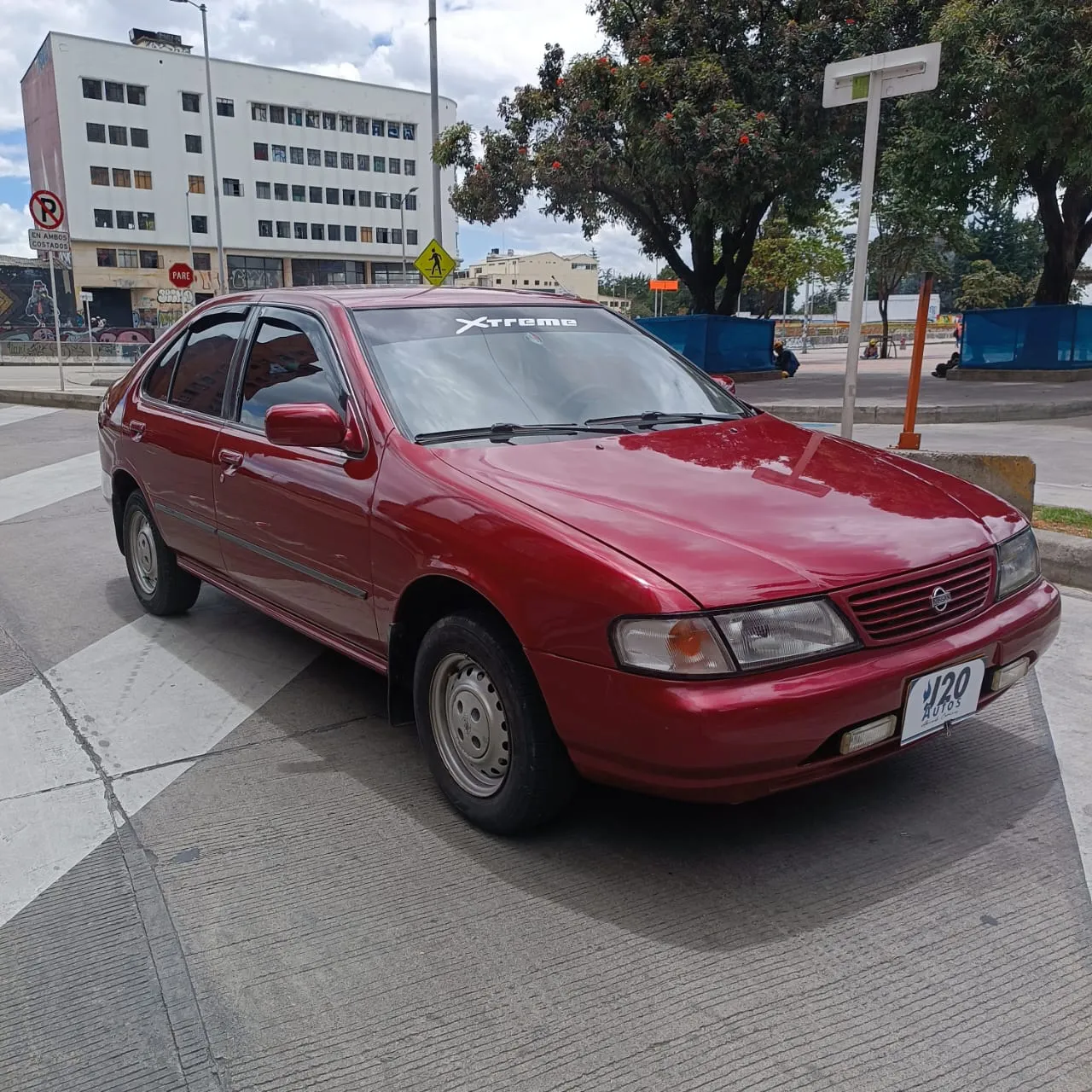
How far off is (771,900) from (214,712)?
93.4 inches

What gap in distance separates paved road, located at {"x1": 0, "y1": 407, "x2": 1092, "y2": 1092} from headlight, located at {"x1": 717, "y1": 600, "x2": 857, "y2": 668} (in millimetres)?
701

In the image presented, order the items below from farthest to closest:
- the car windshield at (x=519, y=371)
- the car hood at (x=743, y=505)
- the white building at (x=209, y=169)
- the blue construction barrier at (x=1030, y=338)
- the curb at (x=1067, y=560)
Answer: the white building at (x=209, y=169)
the blue construction barrier at (x=1030, y=338)
the curb at (x=1067, y=560)
the car windshield at (x=519, y=371)
the car hood at (x=743, y=505)

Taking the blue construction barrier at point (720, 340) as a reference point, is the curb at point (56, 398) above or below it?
below

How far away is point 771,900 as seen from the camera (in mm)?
2682

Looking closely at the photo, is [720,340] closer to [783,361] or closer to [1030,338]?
[783,361]

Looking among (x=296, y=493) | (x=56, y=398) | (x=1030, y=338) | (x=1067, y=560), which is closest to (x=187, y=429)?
(x=296, y=493)

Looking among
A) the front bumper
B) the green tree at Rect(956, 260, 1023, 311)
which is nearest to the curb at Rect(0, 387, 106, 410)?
the front bumper

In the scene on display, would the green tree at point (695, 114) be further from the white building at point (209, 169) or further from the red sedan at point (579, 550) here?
the white building at point (209, 169)

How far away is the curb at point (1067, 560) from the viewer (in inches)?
210

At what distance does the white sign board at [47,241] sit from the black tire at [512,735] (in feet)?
61.1

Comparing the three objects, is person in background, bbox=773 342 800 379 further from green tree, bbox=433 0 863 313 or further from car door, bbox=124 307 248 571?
car door, bbox=124 307 248 571

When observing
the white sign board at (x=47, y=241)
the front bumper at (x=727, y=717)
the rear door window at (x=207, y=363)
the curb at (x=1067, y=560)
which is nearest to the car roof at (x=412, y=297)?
the rear door window at (x=207, y=363)

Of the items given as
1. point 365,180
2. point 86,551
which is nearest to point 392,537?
point 86,551

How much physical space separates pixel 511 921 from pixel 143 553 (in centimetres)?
351
